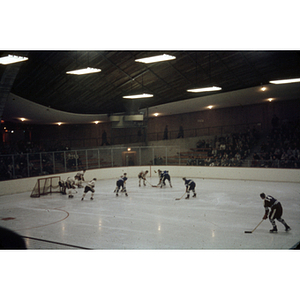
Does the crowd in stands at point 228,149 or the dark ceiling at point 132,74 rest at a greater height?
the dark ceiling at point 132,74

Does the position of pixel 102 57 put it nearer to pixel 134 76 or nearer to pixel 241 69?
pixel 134 76

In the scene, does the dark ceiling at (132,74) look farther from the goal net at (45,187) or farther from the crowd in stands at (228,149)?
the goal net at (45,187)

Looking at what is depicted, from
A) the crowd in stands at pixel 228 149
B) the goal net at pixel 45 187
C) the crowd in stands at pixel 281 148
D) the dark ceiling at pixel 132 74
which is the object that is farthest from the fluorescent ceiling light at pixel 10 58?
the crowd in stands at pixel 281 148

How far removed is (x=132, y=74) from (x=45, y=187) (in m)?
8.10

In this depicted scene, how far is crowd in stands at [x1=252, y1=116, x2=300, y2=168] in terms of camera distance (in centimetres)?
1852

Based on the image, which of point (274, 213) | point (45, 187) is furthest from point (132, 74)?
point (274, 213)

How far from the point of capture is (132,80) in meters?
17.5

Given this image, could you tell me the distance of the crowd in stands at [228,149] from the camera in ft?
69.0

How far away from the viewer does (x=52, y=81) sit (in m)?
15.6

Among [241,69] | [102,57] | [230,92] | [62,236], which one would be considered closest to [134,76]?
[102,57]

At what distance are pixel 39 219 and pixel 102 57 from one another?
25.8ft

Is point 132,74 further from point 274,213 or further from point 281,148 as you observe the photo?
point 281,148

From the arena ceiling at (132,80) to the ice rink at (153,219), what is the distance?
5218 millimetres

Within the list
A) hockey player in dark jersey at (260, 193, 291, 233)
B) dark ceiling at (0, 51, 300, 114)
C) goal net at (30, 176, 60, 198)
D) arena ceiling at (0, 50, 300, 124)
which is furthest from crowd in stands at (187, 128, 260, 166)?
hockey player in dark jersey at (260, 193, 291, 233)
